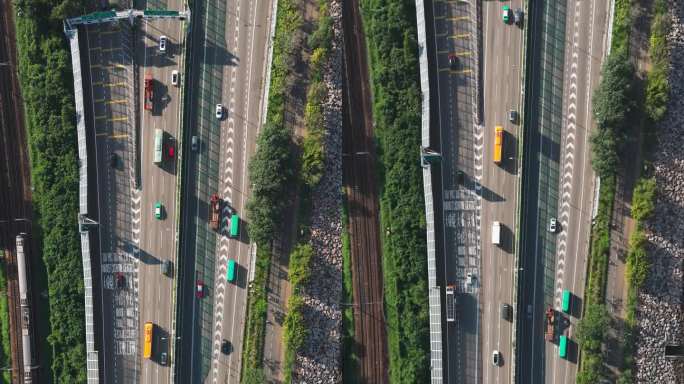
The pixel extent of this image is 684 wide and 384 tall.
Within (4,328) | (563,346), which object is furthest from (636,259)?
(4,328)

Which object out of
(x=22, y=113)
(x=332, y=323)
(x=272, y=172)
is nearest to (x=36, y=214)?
(x=22, y=113)

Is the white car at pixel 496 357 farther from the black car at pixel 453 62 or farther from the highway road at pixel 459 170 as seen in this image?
the black car at pixel 453 62

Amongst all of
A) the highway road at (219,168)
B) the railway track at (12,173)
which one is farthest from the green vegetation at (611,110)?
the railway track at (12,173)

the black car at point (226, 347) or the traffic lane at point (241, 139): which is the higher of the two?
the traffic lane at point (241, 139)

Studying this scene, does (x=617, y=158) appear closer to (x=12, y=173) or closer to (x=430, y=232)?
(x=430, y=232)

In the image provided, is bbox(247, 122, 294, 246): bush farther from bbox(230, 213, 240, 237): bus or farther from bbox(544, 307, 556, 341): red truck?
bbox(544, 307, 556, 341): red truck
